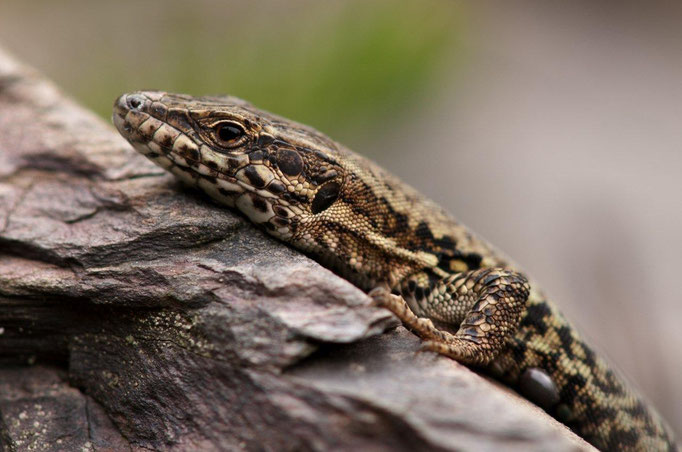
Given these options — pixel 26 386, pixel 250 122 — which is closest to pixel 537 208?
pixel 250 122

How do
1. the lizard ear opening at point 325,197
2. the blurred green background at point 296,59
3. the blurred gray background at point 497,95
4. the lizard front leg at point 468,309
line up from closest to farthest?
1. the lizard front leg at point 468,309
2. the lizard ear opening at point 325,197
3. the blurred green background at point 296,59
4. the blurred gray background at point 497,95

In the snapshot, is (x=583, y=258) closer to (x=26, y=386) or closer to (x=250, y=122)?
(x=250, y=122)

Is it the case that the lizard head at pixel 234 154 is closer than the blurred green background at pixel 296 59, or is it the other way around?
the lizard head at pixel 234 154

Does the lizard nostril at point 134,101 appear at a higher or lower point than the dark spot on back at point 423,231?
higher

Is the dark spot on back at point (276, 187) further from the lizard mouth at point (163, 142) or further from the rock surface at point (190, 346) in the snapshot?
the rock surface at point (190, 346)

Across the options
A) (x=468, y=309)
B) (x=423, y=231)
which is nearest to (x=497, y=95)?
(x=423, y=231)

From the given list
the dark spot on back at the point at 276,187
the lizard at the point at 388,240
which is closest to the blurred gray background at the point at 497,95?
the lizard at the point at 388,240

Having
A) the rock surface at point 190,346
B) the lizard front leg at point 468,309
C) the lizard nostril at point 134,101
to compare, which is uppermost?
the lizard nostril at point 134,101
